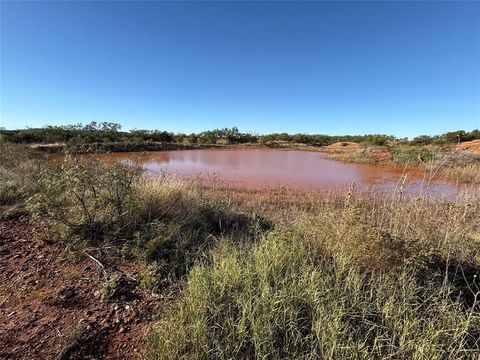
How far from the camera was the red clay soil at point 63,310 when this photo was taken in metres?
1.89

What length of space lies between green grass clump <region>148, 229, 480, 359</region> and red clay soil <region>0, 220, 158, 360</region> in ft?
1.22

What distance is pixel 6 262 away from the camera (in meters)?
3.05

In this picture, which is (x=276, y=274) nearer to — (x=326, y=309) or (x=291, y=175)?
(x=326, y=309)

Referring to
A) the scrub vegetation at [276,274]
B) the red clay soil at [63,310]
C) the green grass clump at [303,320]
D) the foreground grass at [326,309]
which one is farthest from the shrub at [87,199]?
the green grass clump at [303,320]

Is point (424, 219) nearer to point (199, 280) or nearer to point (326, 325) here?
point (326, 325)

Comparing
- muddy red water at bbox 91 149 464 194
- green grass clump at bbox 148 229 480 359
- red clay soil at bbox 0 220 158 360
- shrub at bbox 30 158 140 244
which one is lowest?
muddy red water at bbox 91 149 464 194

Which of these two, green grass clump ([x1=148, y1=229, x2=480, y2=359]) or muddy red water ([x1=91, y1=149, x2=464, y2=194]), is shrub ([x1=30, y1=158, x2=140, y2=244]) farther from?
green grass clump ([x1=148, y1=229, x2=480, y2=359])

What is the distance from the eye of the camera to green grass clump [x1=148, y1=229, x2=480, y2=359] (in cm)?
166

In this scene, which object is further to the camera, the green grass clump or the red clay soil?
the red clay soil

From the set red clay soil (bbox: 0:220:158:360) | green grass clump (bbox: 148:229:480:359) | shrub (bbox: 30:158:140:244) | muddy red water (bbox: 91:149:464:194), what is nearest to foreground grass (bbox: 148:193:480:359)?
green grass clump (bbox: 148:229:480:359)

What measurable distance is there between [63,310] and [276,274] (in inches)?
69.0

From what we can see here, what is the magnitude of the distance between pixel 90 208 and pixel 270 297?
117 inches

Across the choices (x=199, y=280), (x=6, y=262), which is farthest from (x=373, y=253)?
(x=6, y=262)

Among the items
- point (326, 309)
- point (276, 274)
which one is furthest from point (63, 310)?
point (326, 309)
